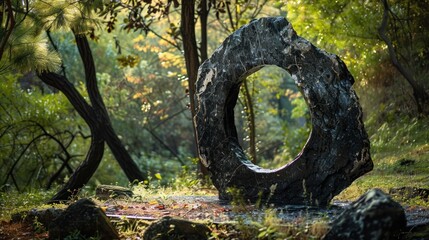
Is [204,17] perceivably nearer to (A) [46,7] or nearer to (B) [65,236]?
(A) [46,7]

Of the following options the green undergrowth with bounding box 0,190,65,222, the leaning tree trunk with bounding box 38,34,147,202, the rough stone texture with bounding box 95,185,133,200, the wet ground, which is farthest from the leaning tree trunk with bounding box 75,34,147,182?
the wet ground

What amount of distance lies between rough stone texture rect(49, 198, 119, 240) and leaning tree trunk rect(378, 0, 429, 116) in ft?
22.3

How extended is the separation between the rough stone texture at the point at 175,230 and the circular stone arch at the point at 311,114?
32.8 inches

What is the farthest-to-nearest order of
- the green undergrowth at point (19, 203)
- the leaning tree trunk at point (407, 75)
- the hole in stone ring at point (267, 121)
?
1. the hole in stone ring at point (267, 121)
2. the leaning tree trunk at point (407, 75)
3. the green undergrowth at point (19, 203)

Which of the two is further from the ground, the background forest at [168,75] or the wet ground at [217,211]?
the background forest at [168,75]

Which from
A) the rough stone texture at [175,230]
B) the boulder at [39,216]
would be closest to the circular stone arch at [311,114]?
the rough stone texture at [175,230]

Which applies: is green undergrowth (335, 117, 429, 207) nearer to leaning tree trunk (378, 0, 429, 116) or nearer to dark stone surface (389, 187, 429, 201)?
dark stone surface (389, 187, 429, 201)

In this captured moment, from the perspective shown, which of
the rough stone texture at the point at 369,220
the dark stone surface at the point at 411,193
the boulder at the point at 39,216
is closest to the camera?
the rough stone texture at the point at 369,220

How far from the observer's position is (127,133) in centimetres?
2069

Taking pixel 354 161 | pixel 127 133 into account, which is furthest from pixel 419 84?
pixel 127 133

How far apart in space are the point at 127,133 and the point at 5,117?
7.30m

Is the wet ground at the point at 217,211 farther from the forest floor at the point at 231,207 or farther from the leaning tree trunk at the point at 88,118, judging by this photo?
the leaning tree trunk at the point at 88,118

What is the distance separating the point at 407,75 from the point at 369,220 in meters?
7.12

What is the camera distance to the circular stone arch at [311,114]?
22.1 ft
